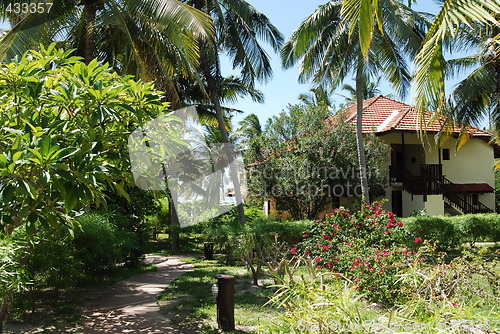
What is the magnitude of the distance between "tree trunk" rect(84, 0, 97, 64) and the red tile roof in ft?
36.5

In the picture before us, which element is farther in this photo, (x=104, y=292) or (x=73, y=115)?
(x=104, y=292)

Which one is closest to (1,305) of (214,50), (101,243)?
(101,243)

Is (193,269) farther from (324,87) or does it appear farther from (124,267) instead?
(324,87)

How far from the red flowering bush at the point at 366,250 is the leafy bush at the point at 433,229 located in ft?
14.6

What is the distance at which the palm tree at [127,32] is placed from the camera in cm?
838

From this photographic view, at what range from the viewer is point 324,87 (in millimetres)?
15562

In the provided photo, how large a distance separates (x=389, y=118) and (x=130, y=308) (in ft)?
58.0

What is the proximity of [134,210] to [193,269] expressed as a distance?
8.20ft

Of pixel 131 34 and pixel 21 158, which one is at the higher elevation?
pixel 131 34

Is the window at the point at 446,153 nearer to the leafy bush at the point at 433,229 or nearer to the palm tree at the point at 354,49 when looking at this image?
the palm tree at the point at 354,49

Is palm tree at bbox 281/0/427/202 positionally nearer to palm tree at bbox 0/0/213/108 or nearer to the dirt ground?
palm tree at bbox 0/0/213/108

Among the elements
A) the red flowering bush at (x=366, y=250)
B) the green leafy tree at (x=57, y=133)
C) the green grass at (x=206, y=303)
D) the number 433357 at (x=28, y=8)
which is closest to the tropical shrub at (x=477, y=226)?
the red flowering bush at (x=366, y=250)

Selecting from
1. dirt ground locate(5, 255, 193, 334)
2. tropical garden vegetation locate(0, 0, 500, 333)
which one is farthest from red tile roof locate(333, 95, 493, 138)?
dirt ground locate(5, 255, 193, 334)

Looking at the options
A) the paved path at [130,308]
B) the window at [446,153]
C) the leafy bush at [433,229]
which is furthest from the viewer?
the window at [446,153]
